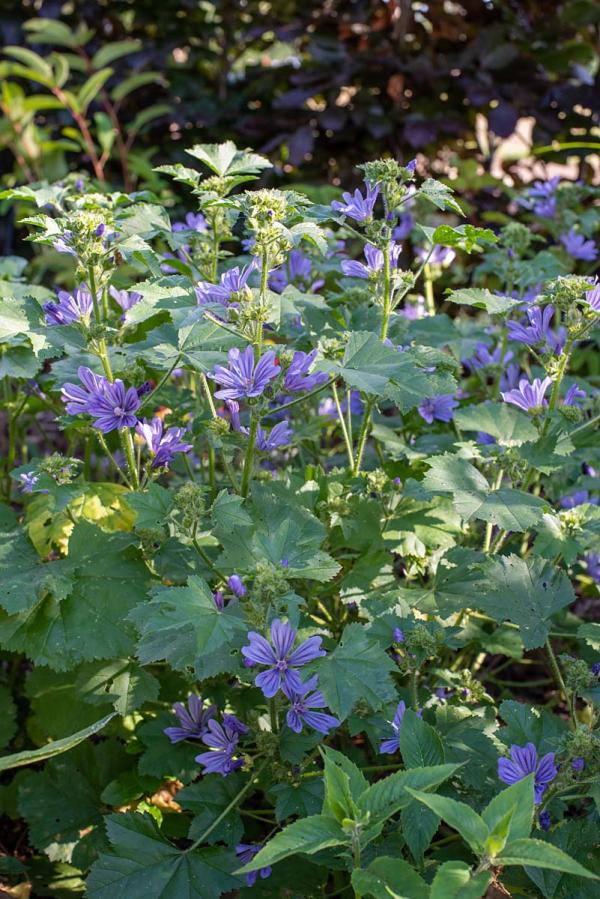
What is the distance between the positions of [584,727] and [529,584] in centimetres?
32

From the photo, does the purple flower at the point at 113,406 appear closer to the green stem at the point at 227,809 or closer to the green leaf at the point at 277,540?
the green leaf at the point at 277,540

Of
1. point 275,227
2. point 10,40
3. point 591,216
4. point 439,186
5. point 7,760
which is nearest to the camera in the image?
point 7,760

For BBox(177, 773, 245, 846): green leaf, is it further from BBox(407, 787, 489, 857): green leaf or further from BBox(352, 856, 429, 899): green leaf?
BBox(407, 787, 489, 857): green leaf

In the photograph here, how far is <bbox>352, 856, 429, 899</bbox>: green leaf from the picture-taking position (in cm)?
133

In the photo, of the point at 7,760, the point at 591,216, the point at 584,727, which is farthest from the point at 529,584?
the point at 591,216

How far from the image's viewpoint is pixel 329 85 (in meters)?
4.88

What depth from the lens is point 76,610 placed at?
1875 mm

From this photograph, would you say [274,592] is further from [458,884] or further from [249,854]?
[249,854]

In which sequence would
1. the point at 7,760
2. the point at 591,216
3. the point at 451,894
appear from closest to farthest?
the point at 451,894, the point at 7,760, the point at 591,216

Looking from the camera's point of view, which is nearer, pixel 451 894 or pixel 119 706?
pixel 451 894

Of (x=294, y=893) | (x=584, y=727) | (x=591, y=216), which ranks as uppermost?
(x=591, y=216)

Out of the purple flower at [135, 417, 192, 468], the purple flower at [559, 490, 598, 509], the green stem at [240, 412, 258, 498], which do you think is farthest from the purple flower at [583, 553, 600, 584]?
the purple flower at [135, 417, 192, 468]

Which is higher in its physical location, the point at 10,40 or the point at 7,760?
the point at 10,40

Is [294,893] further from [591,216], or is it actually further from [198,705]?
[591,216]
